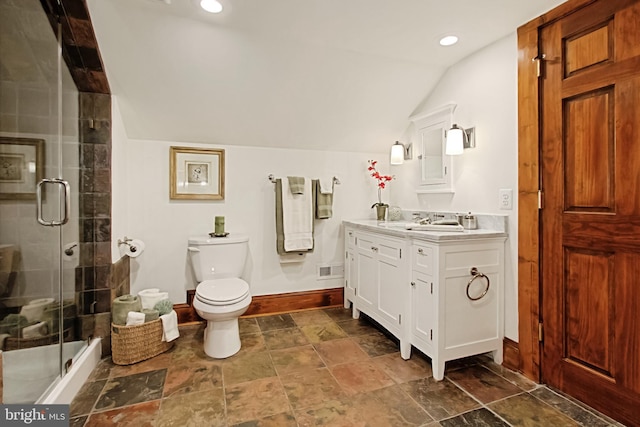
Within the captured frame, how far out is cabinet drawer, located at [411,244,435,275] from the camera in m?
1.87

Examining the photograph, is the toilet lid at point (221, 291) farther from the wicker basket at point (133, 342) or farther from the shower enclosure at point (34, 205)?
the shower enclosure at point (34, 205)

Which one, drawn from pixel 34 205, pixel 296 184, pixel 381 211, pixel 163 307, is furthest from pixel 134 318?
pixel 381 211

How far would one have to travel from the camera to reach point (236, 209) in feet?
9.36

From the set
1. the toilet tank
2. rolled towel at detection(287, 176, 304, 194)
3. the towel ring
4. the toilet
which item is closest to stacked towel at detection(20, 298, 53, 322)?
the toilet

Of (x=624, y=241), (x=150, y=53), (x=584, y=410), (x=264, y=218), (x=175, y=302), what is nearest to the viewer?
(x=624, y=241)

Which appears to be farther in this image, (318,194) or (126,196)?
(318,194)

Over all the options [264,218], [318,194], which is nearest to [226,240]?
[264,218]

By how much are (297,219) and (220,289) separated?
98 cm

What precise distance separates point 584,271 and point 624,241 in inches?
9.4

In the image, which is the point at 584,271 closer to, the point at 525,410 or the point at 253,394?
the point at 525,410

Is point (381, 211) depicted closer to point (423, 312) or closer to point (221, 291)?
point (423, 312)

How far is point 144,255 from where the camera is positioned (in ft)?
8.62

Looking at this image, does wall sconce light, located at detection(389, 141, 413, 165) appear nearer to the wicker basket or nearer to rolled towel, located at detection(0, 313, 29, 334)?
the wicker basket

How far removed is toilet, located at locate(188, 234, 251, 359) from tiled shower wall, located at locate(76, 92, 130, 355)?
0.58m
